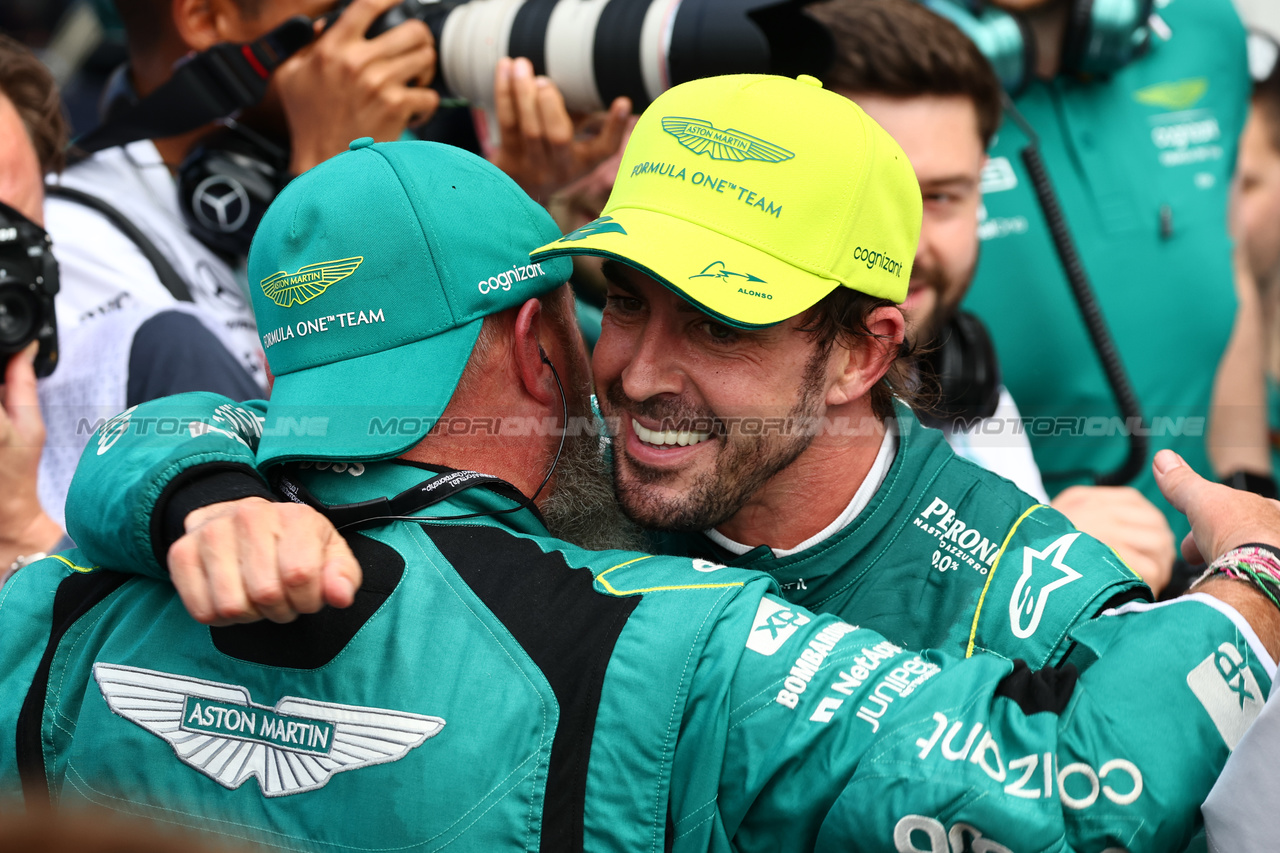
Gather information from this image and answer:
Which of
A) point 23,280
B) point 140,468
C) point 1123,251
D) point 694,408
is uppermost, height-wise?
point 140,468

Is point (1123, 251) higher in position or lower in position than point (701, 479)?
lower

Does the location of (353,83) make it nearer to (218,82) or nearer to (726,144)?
(218,82)

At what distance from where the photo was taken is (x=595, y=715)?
129 cm

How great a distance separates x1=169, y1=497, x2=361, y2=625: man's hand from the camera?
1159mm

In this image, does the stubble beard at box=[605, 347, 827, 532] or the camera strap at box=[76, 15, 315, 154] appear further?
the camera strap at box=[76, 15, 315, 154]

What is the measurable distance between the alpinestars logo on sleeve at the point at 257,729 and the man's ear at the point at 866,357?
0.88m

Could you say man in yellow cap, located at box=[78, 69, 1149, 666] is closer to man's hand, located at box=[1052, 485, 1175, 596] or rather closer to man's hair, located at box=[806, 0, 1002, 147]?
man's hand, located at box=[1052, 485, 1175, 596]

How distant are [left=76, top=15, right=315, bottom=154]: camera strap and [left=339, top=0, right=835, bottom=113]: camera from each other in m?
0.23

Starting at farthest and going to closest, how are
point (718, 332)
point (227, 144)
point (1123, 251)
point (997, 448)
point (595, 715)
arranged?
point (1123, 251), point (997, 448), point (227, 144), point (718, 332), point (595, 715)

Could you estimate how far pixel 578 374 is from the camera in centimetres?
176

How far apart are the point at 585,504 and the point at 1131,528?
119cm

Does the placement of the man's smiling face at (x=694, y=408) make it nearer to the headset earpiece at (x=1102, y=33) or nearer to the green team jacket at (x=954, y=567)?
the green team jacket at (x=954, y=567)

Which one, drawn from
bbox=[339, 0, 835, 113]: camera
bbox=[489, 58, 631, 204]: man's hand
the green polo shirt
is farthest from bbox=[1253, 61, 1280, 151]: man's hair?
bbox=[489, 58, 631, 204]: man's hand

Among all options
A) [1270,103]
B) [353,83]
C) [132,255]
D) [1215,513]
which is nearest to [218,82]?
[353,83]
